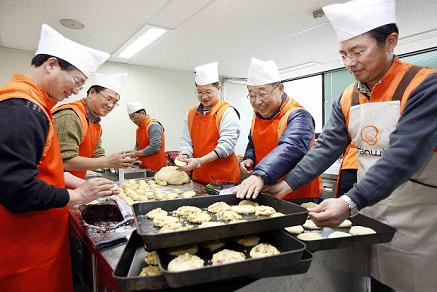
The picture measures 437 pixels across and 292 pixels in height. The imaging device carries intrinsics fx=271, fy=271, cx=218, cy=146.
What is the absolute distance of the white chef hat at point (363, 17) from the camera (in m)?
1.20

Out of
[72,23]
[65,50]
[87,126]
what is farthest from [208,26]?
[65,50]

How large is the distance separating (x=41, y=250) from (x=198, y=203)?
0.78 m

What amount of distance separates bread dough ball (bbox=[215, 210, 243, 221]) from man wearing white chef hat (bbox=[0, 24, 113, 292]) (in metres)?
0.58

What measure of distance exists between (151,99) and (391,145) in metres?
5.41

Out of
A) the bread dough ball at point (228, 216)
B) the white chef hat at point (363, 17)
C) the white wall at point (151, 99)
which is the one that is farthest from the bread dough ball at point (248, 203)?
the white wall at point (151, 99)

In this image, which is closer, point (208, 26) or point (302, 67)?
point (208, 26)

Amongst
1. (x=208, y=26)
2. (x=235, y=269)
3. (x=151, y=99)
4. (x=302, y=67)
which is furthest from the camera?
(x=151, y=99)

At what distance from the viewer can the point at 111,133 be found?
549 cm

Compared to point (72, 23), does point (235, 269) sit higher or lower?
lower

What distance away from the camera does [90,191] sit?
133 cm

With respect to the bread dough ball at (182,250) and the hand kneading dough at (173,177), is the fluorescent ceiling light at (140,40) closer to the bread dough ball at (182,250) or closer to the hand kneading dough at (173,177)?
the hand kneading dough at (173,177)

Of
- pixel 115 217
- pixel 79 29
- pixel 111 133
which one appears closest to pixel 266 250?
pixel 115 217

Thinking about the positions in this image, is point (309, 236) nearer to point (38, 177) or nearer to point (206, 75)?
point (38, 177)

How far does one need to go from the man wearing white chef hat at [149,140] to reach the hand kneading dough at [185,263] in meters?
3.03
